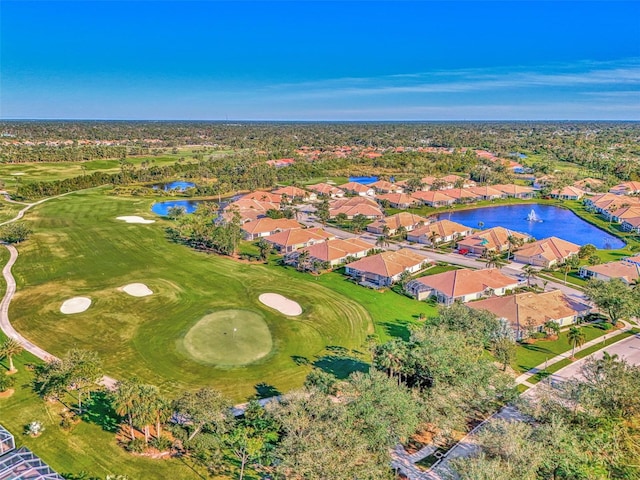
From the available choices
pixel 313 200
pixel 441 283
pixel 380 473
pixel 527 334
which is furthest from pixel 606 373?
pixel 313 200

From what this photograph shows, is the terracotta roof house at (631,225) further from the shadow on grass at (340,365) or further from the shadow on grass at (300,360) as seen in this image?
the shadow on grass at (300,360)

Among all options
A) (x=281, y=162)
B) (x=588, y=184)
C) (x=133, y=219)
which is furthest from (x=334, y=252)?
(x=281, y=162)

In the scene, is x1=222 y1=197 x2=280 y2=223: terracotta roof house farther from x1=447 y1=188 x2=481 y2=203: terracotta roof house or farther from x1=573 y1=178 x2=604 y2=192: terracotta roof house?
x1=573 y1=178 x2=604 y2=192: terracotta roof house

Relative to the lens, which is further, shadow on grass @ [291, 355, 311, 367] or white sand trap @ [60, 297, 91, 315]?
white sand trap @ [60, 297, 91, 315]

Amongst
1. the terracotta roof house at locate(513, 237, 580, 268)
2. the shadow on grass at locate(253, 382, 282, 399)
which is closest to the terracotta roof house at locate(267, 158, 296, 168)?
the terracotta roof house at locate(513, 237, 580, 268)

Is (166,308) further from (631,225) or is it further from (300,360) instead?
Answer: (631,225)

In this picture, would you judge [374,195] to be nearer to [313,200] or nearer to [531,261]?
[313,200]
